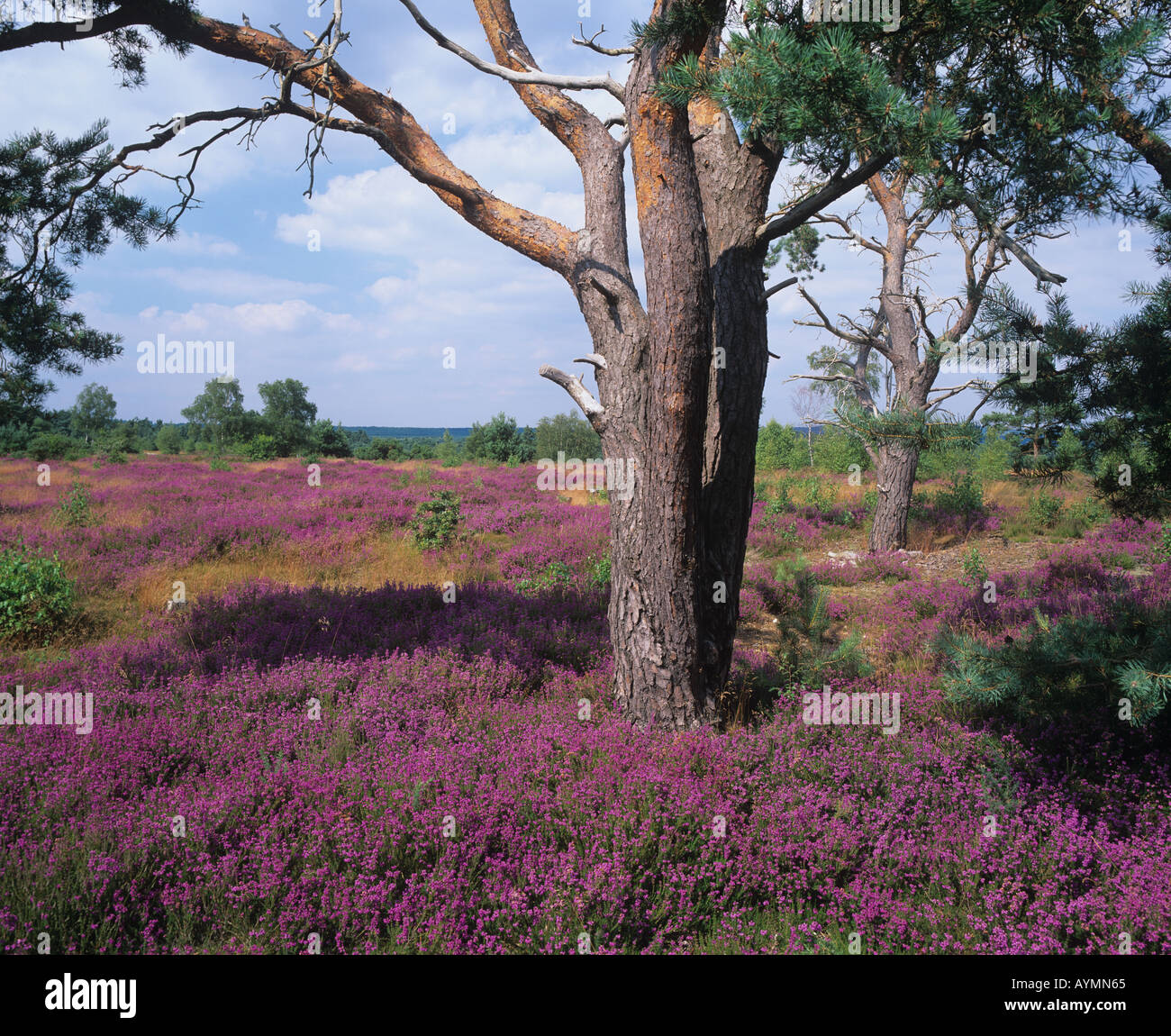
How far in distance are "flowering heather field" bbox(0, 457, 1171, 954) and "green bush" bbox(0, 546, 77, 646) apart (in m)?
0.30

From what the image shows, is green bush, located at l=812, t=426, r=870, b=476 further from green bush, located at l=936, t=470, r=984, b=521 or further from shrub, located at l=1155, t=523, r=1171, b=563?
shrub, located at l=1155, t=523, r=1171, b=563

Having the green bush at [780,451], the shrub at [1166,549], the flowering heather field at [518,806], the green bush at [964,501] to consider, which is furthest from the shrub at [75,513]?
the green bush at [780,451]

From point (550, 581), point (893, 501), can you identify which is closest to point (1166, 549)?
Result: point (893, 501)

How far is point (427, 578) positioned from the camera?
9055mm

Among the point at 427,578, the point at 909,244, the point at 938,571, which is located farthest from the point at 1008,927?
the point at 909,244

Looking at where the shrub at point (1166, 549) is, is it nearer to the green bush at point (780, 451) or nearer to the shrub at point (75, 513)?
the shrub at point (75, 513)

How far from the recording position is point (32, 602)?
20.0 feet

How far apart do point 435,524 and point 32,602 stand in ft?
19.4

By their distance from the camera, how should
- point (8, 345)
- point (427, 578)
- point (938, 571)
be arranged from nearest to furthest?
point (8, 345) < point (427, 578) < point (938, 571)

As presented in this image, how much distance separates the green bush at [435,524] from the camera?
10.9m

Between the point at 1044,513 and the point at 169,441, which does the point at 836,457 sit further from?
the point at 169,441
